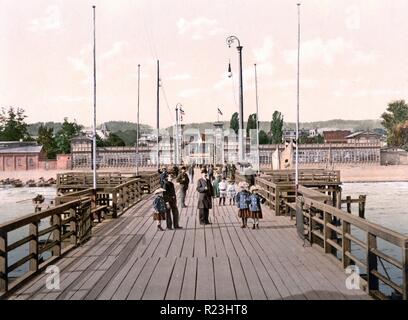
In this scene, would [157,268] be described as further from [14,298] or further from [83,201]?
[83,201]

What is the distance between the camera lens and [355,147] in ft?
354

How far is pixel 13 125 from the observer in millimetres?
128375

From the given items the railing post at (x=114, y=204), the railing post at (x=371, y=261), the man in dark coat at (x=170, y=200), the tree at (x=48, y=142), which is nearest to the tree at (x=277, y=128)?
the tree at (x=48, y=142)

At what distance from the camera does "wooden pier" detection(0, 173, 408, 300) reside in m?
7.49

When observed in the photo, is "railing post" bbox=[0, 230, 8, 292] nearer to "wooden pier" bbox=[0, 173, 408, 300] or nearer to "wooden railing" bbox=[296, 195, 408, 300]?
"wooden pier" bbox=[0, 173, 408, 300]

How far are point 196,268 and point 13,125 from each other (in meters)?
128

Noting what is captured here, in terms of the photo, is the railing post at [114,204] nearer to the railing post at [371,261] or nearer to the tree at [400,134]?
the railing post at [371,261]

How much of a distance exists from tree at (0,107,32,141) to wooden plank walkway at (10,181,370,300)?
118309 millimetres

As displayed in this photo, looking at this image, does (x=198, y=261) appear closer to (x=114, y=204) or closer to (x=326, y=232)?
(x=326, y=232)

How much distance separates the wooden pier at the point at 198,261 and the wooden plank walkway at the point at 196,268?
0.01 metres

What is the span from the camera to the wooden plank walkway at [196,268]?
750 centimetres

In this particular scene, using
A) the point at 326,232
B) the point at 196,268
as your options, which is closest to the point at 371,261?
the point at 196,268
